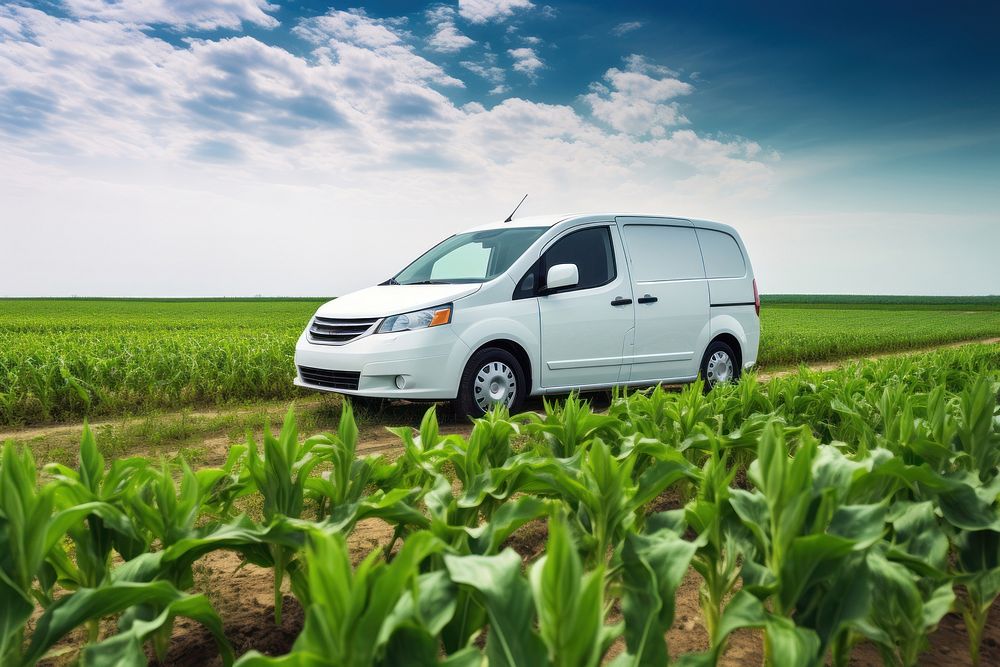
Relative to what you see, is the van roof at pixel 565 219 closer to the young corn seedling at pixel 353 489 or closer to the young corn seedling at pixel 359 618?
the young corn seedling at pixel 353 489

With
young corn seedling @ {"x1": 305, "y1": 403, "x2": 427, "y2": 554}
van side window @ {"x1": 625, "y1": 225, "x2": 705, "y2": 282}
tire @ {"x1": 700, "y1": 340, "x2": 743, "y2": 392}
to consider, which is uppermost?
van side window @ {"x1": 625, "y1": 225, "x2": 705, "y2": 282}

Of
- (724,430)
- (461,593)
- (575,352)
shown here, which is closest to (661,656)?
(461,593)

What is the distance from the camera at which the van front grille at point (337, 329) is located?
7.60m

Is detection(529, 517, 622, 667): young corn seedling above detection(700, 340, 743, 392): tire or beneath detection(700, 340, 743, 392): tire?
above

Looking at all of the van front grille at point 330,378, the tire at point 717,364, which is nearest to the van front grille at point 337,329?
the van front grille at point 330,378

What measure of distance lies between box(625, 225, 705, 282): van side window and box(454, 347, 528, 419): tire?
209 centimetres

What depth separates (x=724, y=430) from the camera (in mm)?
4777

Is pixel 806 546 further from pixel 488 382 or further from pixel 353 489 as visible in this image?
pixel 488 382

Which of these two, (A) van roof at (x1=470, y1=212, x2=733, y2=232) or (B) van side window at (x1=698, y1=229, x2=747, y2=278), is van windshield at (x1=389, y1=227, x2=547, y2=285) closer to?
(A) van roof at (x1=470, y1=212, x2=733, y2=232)

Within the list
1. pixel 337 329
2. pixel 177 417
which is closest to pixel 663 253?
pixel 337 329

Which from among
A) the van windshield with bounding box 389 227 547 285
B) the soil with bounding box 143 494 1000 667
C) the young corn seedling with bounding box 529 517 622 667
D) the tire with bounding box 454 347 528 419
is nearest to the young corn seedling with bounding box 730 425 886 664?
the soil with bounding box 143 494 1000 667

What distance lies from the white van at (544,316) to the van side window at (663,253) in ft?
0.05

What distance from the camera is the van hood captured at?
7.57m

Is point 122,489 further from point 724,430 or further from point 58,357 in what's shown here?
point 58,357
